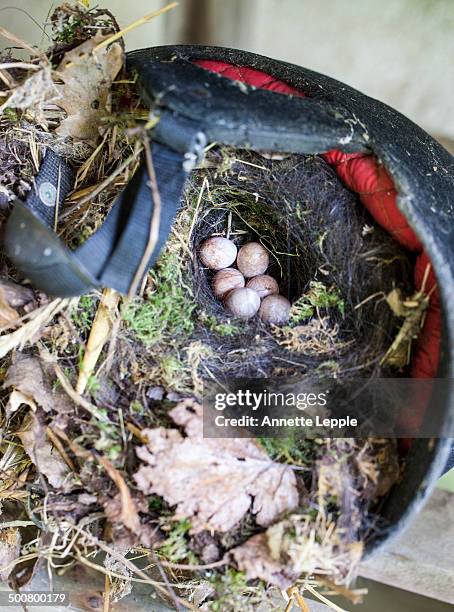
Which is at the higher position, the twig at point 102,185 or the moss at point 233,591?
the twig at point 102,185

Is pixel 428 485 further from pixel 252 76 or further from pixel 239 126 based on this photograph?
A: pixel 252 76

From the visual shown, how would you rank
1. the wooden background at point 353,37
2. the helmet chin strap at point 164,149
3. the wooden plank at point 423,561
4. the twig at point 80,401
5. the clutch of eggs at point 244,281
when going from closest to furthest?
the helmet chin strap at point 164,149
the twig at point 80,401
the clutch of eggs at point 244,281
the wooden plank at point 423,561
the wooden background at point 353,37

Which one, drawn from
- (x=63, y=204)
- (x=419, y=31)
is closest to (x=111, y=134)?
(x=63, y=204)

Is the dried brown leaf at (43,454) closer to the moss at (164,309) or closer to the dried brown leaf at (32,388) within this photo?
the dried brown leaf at (32,388)

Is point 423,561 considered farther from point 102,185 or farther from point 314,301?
point 102,185

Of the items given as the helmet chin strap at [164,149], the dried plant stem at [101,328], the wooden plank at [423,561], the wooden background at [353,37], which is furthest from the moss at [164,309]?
the wooden background at [353,37]

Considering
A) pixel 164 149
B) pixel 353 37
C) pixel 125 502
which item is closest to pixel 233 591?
pixel 125 502
